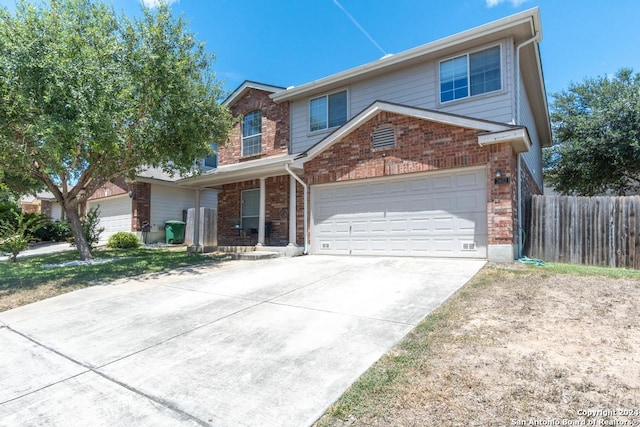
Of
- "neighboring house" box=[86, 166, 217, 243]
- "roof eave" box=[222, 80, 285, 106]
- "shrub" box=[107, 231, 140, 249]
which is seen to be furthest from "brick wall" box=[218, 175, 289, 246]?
"shrub" box=[107, 231, 140, 249]

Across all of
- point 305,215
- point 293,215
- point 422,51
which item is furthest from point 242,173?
point 422,51

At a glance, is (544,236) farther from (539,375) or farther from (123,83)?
(123,83)

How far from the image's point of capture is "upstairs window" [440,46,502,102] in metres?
9.38

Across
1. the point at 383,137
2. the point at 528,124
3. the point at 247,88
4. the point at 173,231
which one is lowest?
the point at 173,231

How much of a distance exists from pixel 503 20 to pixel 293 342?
30.2 ft

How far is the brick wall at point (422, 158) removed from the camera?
789cm

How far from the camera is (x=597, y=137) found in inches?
620

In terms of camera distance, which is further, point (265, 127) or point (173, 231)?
point (173, 231)

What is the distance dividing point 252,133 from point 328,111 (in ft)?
12.4

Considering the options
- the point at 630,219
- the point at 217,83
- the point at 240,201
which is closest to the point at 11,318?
the point at 217,83

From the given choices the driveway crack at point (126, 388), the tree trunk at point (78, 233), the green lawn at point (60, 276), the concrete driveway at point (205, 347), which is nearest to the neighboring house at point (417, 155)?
the concrete driveway at point (205, 347)

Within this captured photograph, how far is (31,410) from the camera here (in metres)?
2.74

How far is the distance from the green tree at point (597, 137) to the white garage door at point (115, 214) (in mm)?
21761

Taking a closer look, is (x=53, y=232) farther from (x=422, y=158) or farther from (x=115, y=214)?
(x=422, y=158)
